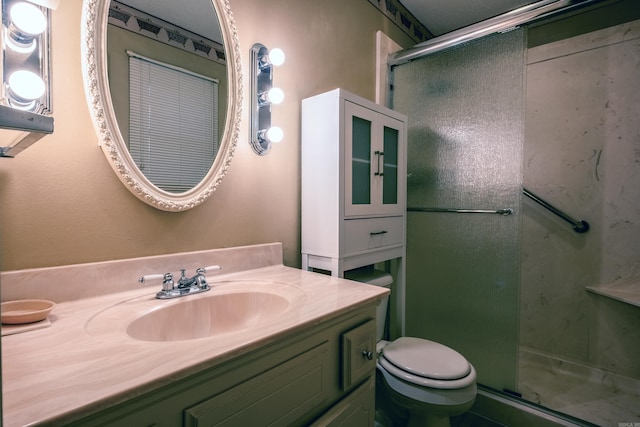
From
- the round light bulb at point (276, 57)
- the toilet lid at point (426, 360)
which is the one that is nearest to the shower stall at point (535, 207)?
the toilet lid at point (426, 360)

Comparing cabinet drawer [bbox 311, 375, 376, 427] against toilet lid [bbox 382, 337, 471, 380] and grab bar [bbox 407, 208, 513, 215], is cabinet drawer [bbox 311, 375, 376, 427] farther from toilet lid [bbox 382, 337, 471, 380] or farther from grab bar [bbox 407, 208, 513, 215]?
grab bar [bbox 407, 208, 513, 215]

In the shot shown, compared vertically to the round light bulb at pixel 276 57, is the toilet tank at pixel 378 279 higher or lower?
lower

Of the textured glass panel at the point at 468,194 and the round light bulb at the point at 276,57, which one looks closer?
the round light bulb at the point at 276,57

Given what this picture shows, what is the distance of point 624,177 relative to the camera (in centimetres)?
200

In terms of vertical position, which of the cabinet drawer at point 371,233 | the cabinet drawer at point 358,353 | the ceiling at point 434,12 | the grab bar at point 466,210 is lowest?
the cabinet drawer at point 358,353

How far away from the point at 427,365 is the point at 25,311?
1283mm

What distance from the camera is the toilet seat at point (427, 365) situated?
1244 mm

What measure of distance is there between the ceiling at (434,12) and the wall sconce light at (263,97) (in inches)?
7.5

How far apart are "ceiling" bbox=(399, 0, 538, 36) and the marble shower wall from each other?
0.39m

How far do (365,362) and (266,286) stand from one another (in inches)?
15.2

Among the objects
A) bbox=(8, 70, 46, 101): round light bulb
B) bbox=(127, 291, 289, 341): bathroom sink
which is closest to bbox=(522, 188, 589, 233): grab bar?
bbox=(127, 291, 289, 341): bathroom sink

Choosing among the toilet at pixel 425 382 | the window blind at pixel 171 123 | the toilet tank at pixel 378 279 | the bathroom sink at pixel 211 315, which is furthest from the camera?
the toilet tank at pixel 378 279

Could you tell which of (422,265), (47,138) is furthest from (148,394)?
(422,265)

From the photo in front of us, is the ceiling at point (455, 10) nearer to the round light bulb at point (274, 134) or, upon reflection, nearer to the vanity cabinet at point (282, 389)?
the round light bulb at point (274, 134)
